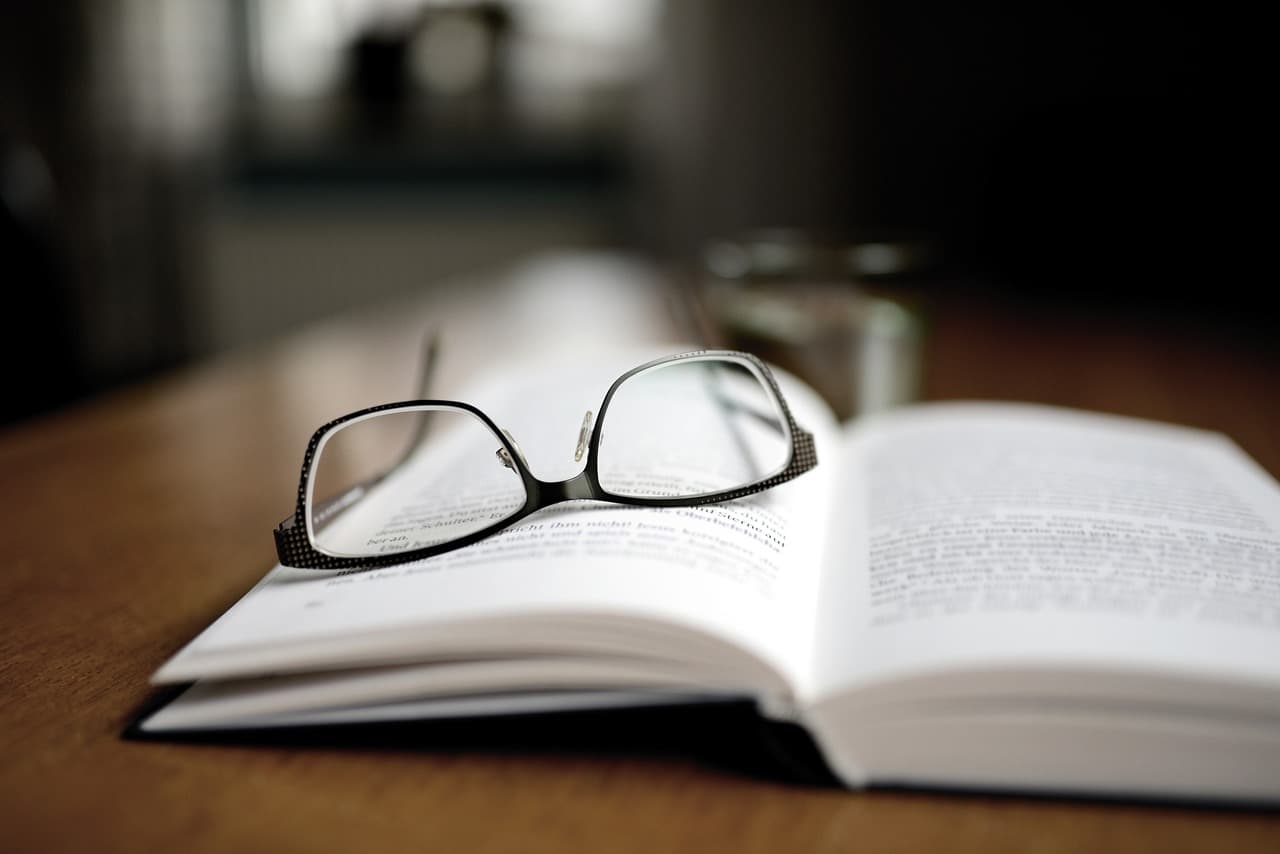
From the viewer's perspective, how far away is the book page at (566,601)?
372mm

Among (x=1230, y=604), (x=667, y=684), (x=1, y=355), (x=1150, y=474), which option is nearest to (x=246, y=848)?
(x=667, y=684)

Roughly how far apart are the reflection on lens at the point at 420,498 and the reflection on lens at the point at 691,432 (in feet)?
0.20

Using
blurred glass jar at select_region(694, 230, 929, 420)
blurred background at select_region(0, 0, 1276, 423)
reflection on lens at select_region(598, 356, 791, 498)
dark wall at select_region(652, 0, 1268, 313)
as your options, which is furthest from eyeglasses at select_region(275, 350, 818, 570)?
blurred background at select_region(0, 0, 1276, 423)

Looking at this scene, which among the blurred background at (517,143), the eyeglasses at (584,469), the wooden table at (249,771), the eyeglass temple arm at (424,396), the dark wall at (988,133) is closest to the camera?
the wooden table at (249,771)

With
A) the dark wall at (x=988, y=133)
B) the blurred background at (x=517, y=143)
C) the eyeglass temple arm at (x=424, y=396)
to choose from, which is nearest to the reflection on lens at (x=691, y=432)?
the eyeglass temple arm at (x=424, y=396)

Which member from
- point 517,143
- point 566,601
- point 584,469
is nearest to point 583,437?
point 584,469

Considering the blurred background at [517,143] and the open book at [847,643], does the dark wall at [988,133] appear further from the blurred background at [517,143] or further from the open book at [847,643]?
the open book at [847,643]

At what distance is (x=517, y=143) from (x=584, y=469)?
9.16 ft

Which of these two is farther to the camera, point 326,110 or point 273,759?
A: point 326,110

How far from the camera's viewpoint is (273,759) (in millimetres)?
374

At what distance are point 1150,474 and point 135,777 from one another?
20.8 inches

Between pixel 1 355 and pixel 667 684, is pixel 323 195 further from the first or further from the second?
pixel 667 684

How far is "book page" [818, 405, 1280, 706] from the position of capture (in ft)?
1.20

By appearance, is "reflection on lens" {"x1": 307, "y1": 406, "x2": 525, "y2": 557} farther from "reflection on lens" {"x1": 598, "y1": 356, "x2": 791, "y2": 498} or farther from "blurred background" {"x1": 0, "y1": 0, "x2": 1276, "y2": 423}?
"blurred background" {"x1": 0, "y1": 0, "x2": 1276, "y2": 423}
